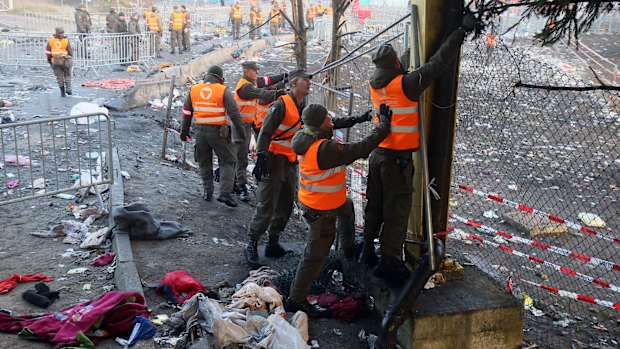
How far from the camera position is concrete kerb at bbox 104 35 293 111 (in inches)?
552

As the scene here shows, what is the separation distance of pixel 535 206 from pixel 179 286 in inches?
242

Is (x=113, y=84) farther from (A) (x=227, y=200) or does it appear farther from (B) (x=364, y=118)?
(B) (x=364, y=118)

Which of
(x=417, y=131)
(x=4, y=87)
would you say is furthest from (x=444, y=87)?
(x=4, y=87)

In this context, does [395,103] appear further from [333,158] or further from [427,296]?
[427,296]

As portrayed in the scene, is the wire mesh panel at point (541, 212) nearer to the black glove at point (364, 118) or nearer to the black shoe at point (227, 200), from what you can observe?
the black glove at point (364, 118)

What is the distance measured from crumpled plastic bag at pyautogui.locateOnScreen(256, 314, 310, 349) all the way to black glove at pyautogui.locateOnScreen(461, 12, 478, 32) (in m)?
2.55

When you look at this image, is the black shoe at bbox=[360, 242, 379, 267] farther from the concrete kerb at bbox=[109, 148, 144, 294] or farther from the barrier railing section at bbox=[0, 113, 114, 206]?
the barrier railing section at bbox=[0, 113, 114, 206]

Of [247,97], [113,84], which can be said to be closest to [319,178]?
[247,97]

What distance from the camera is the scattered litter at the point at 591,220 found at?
349 inches

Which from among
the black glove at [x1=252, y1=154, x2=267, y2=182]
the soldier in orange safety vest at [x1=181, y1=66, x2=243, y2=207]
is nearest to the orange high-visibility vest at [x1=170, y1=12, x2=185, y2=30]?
the soldier in orange safety vest at [x1=181, y1=66, x2=243, y2=207]

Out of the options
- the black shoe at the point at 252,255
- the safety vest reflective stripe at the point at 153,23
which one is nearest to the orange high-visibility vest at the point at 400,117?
the black shoe at the point at 252,255

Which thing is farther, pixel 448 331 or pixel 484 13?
pixel 448 331

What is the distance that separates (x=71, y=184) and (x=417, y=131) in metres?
5.15

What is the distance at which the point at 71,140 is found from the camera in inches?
412
